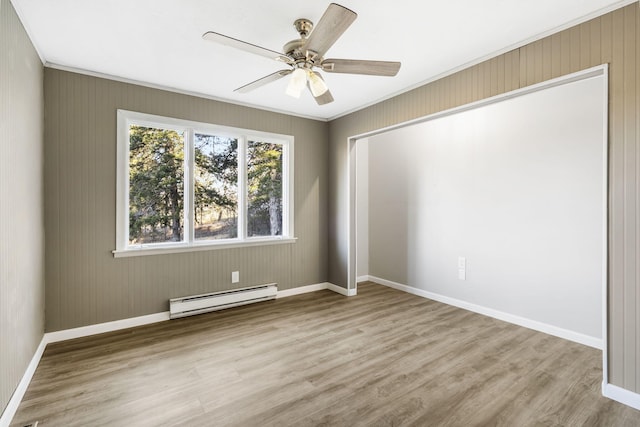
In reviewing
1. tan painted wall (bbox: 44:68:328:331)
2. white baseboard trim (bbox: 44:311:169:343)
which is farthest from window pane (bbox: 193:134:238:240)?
white baseboard trim (bbox: 44:311:169:343)

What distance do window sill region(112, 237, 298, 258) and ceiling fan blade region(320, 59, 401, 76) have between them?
2.52 meters

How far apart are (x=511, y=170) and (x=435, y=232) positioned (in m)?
1.24

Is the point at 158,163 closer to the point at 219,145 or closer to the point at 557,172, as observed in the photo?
the point at 219,145

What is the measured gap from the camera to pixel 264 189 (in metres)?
4.35

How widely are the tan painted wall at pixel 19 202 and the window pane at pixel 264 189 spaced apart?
2114mm

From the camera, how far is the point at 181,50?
8.76 feet

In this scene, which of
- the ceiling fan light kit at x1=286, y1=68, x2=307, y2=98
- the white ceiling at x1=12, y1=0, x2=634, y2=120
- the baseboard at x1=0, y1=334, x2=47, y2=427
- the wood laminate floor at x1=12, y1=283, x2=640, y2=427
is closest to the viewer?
the baseboard at x1=0, y1=334, x2=47, y2=427

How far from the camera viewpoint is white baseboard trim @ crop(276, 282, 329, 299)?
4.42 metres

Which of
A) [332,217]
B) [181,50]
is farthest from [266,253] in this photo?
[181,50]

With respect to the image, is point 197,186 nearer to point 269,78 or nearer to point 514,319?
point 269,78

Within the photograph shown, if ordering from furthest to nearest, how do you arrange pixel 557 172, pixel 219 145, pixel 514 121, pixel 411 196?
pixel 411 196 < pixel 219 145 < pixel 514 121 < pixel 557 172

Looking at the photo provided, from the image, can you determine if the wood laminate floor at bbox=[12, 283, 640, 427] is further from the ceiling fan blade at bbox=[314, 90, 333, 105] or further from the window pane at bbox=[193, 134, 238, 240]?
the ceiling fan blade at bbox=[314, 90, 333, 105]

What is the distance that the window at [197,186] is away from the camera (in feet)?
11.1

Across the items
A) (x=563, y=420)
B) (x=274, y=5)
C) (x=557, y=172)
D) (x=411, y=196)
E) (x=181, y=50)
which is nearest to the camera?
(x=563, y=420)
